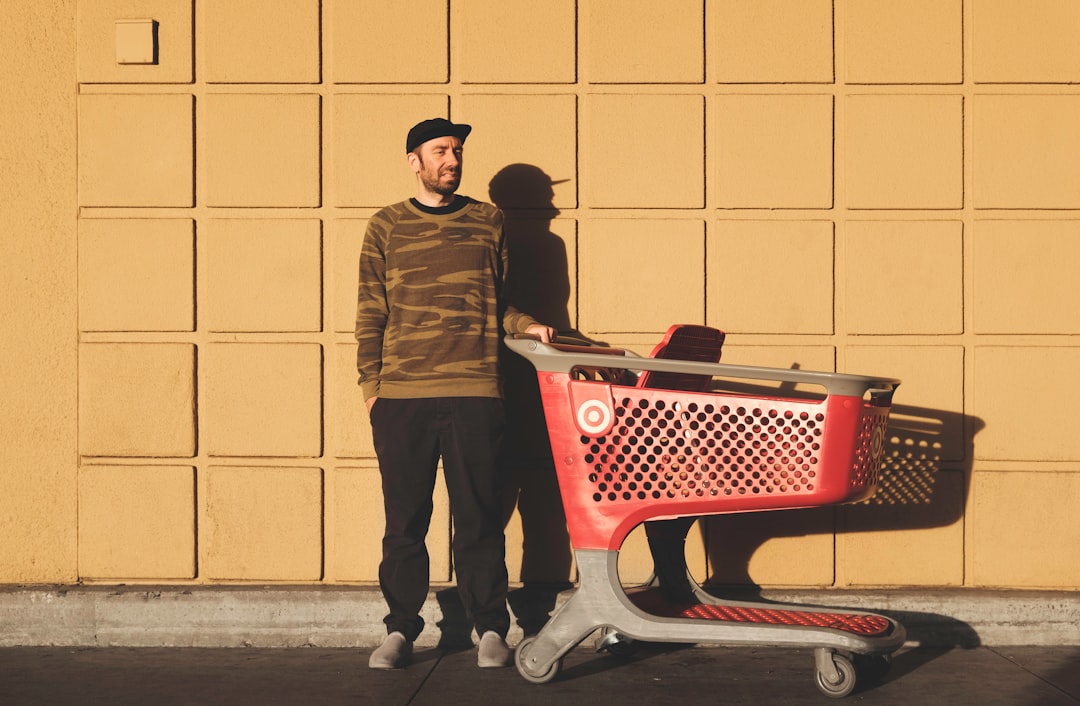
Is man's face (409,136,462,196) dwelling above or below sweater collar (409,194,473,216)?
above

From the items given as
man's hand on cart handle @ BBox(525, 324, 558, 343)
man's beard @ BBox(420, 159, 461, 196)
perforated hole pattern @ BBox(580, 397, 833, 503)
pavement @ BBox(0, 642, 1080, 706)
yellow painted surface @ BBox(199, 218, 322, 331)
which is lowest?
pavement @ BBox(0, 642, 1080, 706)

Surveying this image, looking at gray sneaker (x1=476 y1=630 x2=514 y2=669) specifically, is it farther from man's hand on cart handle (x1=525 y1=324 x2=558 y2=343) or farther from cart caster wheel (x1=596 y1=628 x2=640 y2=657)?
man's hand on cart handle (x1=525 y1=324 x2=558 y2=343)

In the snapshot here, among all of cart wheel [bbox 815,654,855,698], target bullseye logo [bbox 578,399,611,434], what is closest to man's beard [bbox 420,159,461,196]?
target bullseye logo [bbox 578,399,611,434]

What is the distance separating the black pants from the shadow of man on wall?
0.44 meters


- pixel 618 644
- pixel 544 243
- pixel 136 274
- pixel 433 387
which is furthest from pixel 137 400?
pixel 618 644

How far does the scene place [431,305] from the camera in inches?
149

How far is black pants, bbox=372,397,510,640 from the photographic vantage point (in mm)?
3727

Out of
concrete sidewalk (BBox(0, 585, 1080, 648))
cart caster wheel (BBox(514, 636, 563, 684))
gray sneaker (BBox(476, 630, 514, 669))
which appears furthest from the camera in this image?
concrete sidewalk (BBox(0, 585, 1080, 648))

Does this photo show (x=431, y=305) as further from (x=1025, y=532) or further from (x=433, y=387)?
(x=1025, y=532)

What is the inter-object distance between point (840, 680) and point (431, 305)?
1.83 metres

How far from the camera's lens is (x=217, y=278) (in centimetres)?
422

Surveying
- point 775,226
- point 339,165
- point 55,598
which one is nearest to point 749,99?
point 775,226

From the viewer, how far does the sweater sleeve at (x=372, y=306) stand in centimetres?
379

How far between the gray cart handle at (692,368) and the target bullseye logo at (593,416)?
0.39 feet
